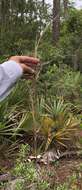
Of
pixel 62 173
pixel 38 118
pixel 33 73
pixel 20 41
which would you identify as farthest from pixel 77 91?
pixel 33 73

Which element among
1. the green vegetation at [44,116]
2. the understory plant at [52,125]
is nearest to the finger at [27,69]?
the green vegetation at [44,116]

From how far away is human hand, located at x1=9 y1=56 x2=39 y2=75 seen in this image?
79.8 inches

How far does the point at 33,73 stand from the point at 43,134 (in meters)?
6.58

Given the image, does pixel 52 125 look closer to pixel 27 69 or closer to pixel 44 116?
pixel 44 116

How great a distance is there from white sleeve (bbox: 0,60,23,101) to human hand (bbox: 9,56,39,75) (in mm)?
74

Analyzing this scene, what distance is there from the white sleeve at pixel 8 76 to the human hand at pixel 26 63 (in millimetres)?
74

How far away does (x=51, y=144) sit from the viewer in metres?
8.55

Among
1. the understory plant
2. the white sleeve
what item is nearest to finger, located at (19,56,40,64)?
the white sleeve

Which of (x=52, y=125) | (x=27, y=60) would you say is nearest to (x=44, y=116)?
(x=52, y=125)

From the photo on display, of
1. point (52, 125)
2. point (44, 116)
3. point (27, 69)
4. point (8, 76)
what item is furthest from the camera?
point (44, 116)

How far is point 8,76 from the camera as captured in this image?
6.18 ft

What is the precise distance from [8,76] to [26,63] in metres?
0.20

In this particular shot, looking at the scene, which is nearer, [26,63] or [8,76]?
[8,76]

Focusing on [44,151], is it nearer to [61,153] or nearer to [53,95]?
[61,153]
